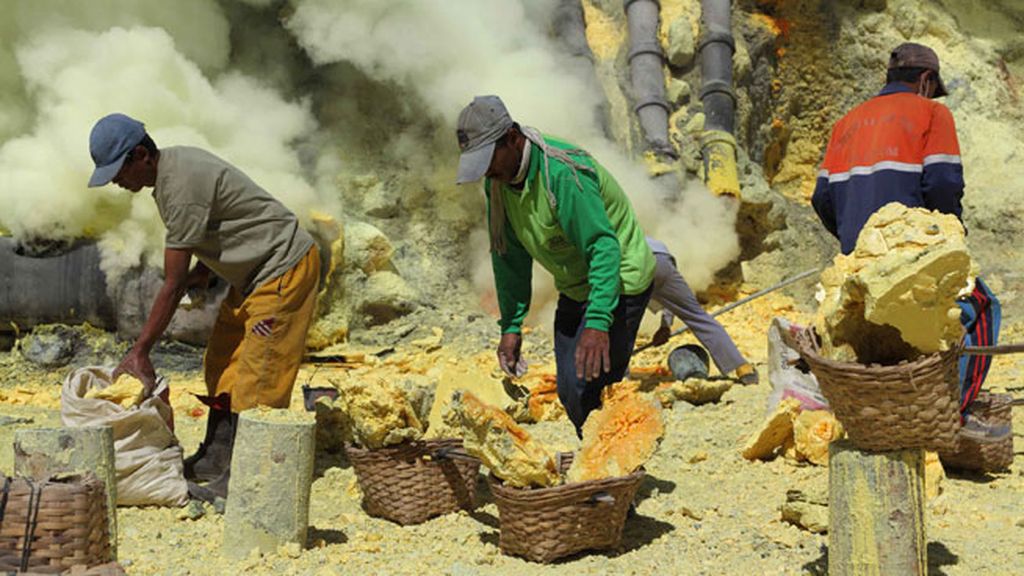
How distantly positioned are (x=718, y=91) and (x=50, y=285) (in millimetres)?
6894

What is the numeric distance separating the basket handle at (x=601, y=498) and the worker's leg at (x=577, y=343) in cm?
54

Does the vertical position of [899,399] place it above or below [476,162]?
below

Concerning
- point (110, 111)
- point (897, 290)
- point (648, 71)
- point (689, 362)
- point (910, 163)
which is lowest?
point (897, 290)

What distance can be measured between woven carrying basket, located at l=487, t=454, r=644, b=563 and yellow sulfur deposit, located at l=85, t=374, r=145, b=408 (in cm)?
222

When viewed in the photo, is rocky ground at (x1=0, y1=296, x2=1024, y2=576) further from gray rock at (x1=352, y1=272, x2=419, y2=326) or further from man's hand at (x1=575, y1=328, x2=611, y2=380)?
gray rock at (x1=352, y1=272, x2=419, y2=326)

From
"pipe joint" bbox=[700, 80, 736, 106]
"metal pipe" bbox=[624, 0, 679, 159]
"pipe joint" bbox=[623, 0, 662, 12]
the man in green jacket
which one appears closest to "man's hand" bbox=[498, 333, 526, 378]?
the man in green jacket

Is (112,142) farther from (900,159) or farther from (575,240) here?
(900,159)

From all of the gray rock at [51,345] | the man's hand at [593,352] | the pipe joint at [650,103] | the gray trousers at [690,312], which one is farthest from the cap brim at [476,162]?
the pipe joint at [650,103]

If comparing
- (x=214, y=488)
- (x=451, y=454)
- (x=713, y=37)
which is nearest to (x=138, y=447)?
(x=214, y=488)

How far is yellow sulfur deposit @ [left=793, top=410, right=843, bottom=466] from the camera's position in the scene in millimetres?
5082

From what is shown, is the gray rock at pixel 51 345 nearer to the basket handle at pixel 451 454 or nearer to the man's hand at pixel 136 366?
the man's hand at pixel 136 366

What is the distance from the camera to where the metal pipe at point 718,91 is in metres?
10.7

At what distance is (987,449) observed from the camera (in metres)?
4.89

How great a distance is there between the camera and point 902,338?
9.75ft
